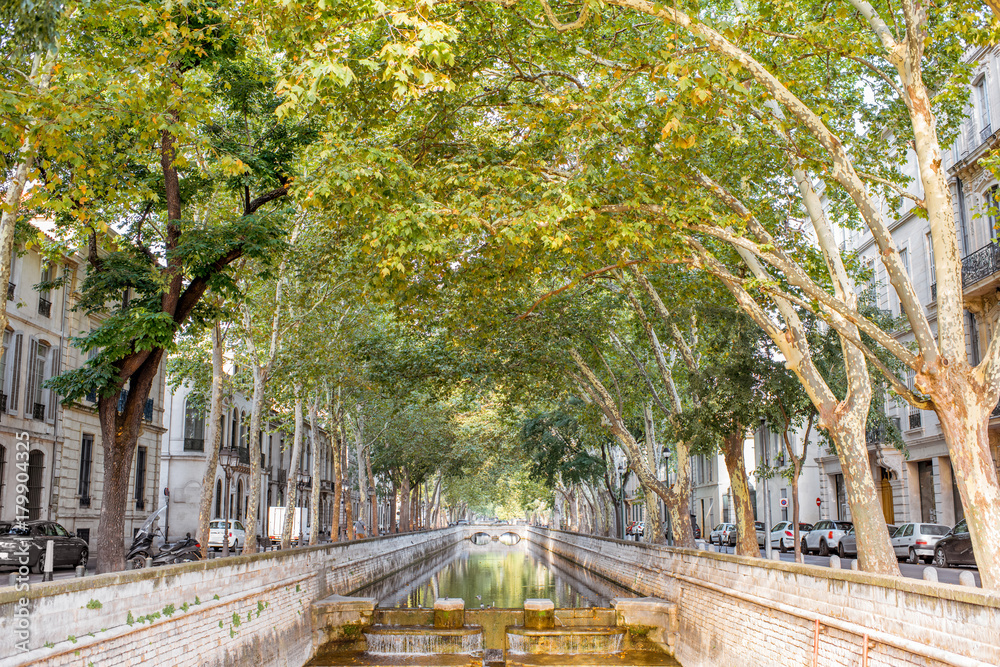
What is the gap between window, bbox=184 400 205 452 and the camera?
42.4 meters

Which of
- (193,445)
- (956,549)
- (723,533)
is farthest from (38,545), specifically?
(723,533)

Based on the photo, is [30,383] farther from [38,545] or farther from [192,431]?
[192,431]

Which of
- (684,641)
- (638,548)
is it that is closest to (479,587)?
(638,548)

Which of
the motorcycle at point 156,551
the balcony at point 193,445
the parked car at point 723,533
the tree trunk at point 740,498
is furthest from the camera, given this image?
the balcony at point 193,445

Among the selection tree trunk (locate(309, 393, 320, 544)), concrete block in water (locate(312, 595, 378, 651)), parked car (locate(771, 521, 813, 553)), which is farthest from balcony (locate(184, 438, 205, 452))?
parked car (locate(771, 521, 813, 553))

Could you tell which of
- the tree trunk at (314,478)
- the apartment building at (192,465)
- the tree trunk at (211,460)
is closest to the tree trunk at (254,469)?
the tree trunk at (211,460)

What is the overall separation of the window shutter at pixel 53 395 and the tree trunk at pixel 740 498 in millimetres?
19982

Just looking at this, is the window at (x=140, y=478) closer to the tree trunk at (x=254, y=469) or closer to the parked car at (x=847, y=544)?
the tree trunk at (x=254, y=469)

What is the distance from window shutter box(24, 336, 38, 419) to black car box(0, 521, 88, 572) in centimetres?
542

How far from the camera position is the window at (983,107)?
26.2 metres

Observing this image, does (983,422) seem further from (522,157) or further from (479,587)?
(479,587)

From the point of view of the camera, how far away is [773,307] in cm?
2033

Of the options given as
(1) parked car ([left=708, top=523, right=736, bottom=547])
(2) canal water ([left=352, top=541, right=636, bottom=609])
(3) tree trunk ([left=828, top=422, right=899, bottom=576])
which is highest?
(3) tree trunk ([left=828, top=422, right=899, bottom=576])

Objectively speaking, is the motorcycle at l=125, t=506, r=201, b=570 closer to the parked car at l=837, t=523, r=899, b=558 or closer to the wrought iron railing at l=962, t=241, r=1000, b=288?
the parked car at l=837, t=523, r=899, b=558
